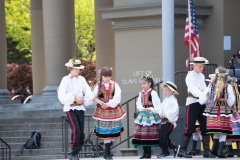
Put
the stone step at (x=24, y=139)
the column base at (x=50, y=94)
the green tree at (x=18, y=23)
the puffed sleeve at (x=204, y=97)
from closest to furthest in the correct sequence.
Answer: the puffed sleeve at (x=204, y=97)
the stone step at (x=24, y=139)
the column base at (x=50, y=94)
the green tree at (x=18, y=23)

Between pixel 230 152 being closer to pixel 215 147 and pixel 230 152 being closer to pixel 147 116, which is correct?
pixel 215 147

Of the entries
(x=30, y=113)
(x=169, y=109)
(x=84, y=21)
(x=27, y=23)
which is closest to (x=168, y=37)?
(x=169, y=109)

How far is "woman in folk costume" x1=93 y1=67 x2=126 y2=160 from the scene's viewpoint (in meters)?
19.0

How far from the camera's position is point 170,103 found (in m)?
19.8

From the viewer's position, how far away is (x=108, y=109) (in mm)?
19172

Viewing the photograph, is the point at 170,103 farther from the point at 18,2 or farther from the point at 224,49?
the point at 18,2

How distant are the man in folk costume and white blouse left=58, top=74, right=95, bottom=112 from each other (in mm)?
2089

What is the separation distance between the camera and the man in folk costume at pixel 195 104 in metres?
19.4

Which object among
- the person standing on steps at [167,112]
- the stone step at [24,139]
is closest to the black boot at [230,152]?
the person standing on steps at [167,112]

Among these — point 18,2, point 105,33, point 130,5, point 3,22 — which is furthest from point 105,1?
point 18,2

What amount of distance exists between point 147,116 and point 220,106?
61.7 inches

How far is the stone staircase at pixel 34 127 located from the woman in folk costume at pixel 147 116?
6.15 metres

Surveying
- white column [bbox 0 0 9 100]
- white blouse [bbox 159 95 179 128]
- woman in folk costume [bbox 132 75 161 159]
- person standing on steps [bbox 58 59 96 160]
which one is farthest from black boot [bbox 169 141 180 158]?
white column [bbox 0 0 9 100]

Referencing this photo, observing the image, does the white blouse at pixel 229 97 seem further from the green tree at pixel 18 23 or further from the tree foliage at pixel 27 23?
the green tree at pixel 18 23
